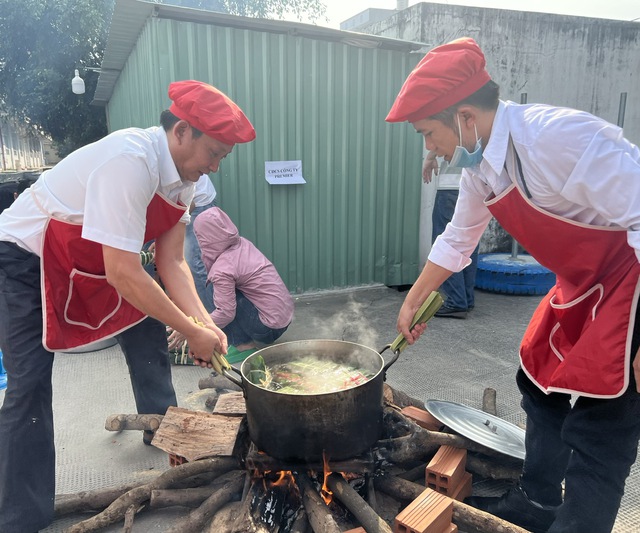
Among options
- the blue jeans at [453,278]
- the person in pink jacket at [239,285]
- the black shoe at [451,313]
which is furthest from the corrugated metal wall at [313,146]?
the person in pink jacket at [239,285]

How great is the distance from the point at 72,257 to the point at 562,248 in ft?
7.51

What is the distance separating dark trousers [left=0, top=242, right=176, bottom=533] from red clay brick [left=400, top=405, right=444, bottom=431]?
6.69 ft

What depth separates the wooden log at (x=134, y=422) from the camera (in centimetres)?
308

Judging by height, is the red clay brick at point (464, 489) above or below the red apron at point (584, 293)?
below

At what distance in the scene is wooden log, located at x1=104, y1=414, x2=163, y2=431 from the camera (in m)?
3.08

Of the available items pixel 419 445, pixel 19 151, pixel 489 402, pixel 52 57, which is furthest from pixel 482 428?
pixel 19 151

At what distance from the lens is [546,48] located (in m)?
7.88

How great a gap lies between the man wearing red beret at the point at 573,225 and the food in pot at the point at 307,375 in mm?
980

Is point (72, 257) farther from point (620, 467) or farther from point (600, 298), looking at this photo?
point (620, 467)

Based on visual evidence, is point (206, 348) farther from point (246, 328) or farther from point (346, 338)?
point (346, 338)

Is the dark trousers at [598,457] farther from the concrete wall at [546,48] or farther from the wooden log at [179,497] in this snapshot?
the concrete wall at [546,48]

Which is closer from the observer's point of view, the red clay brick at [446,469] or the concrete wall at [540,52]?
the red clay brick at [446,469]

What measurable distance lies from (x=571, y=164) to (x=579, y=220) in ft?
0.85

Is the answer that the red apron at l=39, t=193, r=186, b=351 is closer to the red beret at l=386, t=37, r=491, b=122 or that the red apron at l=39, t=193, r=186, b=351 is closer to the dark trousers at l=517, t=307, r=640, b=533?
Answer: the red beret at l=386, t=37, r=491, b=122
